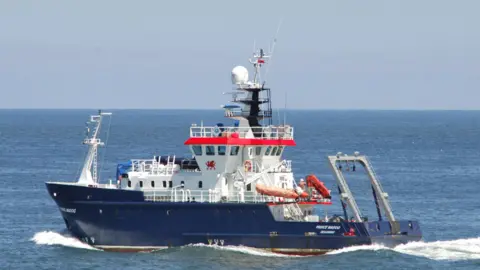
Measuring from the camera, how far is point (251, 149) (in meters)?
48.8

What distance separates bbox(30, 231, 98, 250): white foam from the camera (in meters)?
50.2

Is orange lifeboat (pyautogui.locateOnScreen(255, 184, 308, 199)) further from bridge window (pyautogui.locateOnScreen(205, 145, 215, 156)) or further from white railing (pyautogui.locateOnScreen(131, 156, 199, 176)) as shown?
white railing (pyautogui.locateOnScreen(131, 156, 199, 176))

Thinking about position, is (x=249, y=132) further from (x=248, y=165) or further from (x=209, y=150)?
(x=209, y=150)

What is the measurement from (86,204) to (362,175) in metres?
34.1

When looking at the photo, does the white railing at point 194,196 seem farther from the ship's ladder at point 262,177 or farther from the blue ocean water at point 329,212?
the blue ocean water at point 329,212

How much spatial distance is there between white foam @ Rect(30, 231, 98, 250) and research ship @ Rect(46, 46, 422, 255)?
0.38 meters

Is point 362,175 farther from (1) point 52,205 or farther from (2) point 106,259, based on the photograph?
(2) point 106,259

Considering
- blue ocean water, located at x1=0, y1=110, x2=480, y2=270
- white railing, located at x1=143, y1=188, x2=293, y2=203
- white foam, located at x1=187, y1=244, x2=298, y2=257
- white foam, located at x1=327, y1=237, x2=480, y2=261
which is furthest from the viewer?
white railing, located at x1=143, y1=188, x2=293, y2=203

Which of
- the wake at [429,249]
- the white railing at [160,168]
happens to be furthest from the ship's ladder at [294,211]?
the white railing at [160,168]

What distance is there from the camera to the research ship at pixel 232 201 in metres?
46.9

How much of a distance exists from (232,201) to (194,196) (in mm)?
1632

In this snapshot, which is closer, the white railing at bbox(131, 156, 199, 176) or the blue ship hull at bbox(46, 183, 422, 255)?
the blue ship hull at bbox(46, 183, 422, 255)

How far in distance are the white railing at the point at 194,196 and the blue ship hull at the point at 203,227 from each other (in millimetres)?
654
